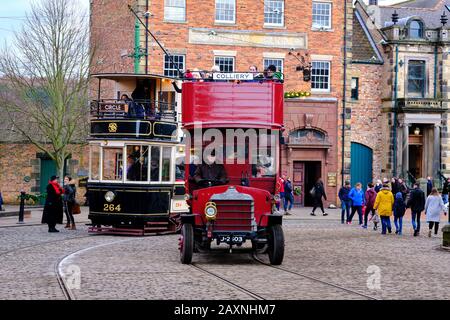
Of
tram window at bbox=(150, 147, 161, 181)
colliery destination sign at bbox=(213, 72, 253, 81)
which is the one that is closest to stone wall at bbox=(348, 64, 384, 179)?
tram window at bbox=(150, 147, 161, 181)

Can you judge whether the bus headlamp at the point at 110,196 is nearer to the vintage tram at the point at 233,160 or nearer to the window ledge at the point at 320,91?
the vintage tram at the point at 233,160

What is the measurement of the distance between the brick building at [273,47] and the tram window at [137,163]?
1751cm

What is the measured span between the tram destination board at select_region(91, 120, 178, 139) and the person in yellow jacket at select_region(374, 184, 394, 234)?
691cm

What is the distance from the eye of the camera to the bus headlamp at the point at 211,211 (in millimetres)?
17234

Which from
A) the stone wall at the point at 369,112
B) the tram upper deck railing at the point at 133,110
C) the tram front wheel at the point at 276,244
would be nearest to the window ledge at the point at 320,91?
the stone wall at the point at 369,112

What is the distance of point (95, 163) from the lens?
25.3 meters

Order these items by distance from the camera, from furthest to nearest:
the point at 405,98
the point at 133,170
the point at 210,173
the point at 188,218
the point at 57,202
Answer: the point at 405,98 → the point at 57,202 → the point at 133,170 → the point at 210,173 → the point at 188,218

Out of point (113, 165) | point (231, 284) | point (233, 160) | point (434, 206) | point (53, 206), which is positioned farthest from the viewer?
point (434, 206)

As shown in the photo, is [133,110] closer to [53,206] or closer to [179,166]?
[179,166]

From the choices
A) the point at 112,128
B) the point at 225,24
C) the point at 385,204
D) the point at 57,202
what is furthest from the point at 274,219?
the point at 225,24

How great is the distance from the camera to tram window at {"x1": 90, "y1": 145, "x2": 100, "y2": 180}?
25250 millimetres

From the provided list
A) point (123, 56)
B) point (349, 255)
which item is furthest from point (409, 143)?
point (349, 255)

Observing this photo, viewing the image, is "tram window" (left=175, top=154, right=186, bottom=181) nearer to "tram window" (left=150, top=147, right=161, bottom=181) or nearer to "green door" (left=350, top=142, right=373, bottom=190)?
"tram window" (left=150, top=147, right=161, bottom=181)

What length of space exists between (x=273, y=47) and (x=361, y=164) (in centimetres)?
933
